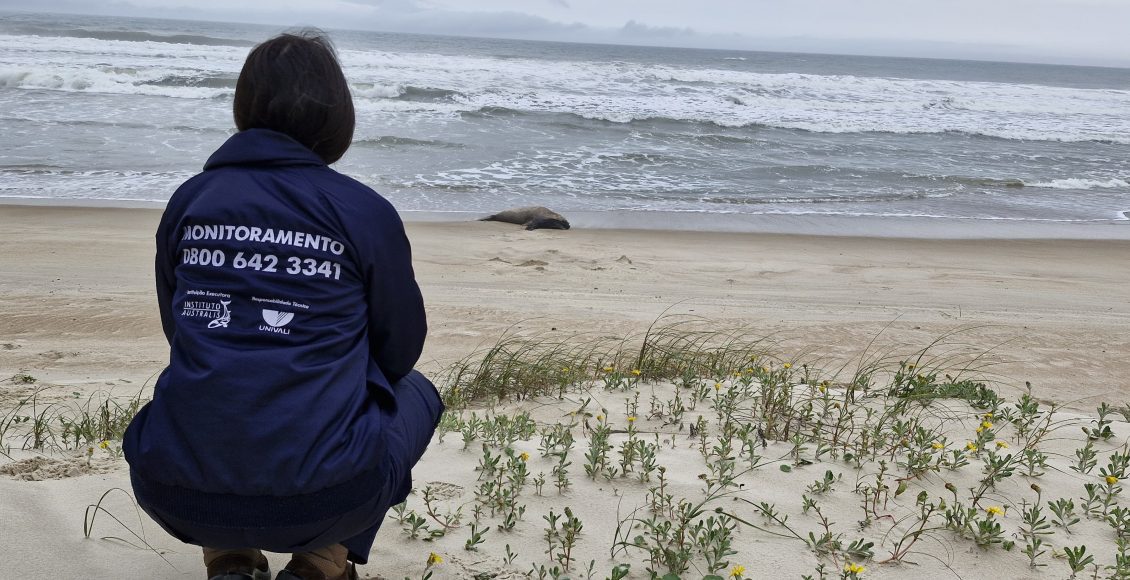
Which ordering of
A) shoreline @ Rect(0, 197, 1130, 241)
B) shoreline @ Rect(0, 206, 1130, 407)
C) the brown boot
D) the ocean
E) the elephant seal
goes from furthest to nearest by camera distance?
the ocean < shoreline @ Rect(0, 197, 1130, 241) < the elephant seal < shoreline @ Rect(0, 206, 1130, 407) < the brown boot

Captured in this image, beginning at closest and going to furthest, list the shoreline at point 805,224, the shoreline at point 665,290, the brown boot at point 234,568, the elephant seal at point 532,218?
the brown boot at point 234,568 → the shoreline at point 665,290 → the elephant seal at point 532,218 → the shoreline at point 805,224

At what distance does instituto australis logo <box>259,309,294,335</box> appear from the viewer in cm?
185

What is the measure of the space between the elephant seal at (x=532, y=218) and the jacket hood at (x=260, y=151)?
8342mm

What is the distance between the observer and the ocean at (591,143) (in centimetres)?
1295

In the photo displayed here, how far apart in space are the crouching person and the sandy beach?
0.71 metres

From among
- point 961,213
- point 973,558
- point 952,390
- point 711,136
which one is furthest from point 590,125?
point 973,558

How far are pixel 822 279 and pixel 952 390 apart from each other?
14.9ft

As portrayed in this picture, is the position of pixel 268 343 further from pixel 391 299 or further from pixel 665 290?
pixel 665 290

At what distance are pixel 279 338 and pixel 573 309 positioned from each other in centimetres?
543

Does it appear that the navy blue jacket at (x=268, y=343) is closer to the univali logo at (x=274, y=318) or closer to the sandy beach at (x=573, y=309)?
the univali logo at (x=274, y=318)

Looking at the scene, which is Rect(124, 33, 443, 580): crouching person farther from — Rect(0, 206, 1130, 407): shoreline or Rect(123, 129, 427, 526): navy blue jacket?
Rect(0, 206, 1130, 407): shoreline

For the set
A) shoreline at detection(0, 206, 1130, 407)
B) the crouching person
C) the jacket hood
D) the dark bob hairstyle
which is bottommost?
shoreline at detection(0, 206, 1130, 407)

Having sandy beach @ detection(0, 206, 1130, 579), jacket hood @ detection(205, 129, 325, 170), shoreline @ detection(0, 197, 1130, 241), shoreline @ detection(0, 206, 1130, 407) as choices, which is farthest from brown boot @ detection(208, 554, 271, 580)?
shoreline @ detection(0, 197, 1130, 241)

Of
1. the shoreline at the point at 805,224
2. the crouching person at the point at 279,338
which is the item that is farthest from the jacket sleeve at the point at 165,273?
the shoreline at the point at 805,224
